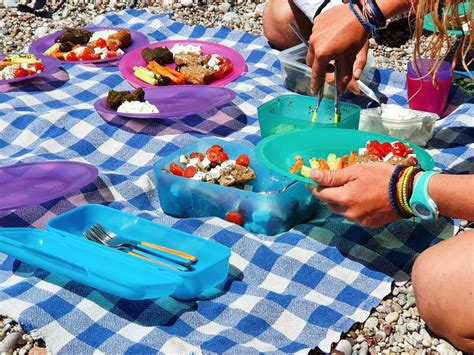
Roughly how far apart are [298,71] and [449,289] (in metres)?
1.46

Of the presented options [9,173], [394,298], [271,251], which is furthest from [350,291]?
[9,173]

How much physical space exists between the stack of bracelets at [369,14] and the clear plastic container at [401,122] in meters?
0.52

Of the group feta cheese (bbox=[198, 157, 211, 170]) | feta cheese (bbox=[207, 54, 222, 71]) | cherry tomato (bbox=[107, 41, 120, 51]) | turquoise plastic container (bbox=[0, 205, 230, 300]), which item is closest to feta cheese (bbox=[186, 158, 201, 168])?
feta cheese (bbox=[198, 157, 211, 170])

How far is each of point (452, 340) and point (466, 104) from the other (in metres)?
1.35

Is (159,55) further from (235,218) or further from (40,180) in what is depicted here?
(235,218)

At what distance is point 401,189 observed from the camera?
166cm

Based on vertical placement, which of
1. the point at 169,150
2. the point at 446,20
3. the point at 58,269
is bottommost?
the point at 169,150

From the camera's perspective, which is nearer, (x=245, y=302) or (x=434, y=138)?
(x=245, y=302)

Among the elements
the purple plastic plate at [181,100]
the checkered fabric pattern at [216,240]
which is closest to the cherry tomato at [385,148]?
the checkered fabric pattern at [216,240]

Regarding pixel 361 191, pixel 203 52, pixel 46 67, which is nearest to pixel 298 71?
pixel 203 52

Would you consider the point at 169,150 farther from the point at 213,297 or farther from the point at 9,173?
the point at 213,297

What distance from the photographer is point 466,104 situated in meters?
2.79

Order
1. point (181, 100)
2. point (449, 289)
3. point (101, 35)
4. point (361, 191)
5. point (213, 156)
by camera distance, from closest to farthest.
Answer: point (449, 289)
point (361, 191)
point (213, 156)
point (181, 100)
point (101, 35)

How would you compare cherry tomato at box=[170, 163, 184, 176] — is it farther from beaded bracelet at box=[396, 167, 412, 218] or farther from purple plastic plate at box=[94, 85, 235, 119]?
beaded bracelet at box=[396, 167, 412, 218]
